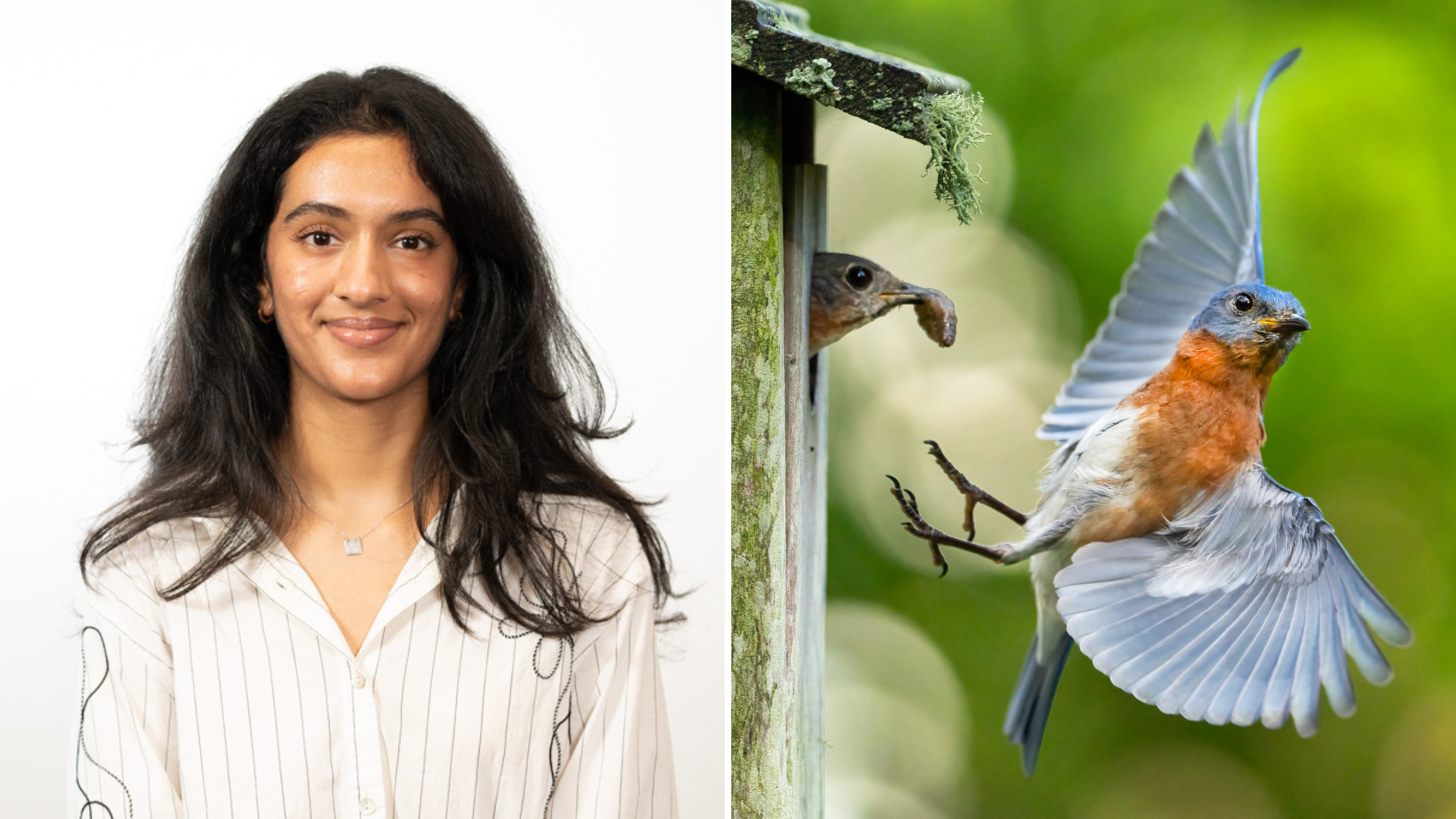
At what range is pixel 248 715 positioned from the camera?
33.3 inches

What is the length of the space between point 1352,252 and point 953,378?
46 centimetres

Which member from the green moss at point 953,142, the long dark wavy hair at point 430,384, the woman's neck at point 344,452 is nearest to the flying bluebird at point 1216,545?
the green moss at point 953,142

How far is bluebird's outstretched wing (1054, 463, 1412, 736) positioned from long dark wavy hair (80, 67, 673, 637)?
547mm

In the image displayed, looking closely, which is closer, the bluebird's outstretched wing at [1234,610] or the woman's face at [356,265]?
the woman's face at [356,265]

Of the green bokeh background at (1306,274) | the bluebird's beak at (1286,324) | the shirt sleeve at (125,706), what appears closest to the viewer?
the shirt sleeve at (125,706)

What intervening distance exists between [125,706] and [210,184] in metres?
0.47

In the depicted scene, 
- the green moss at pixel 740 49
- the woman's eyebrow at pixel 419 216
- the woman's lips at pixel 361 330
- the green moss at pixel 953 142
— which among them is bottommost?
the woman's lips at pixel 361 330

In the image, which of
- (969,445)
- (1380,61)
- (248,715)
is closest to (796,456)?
(969,445)

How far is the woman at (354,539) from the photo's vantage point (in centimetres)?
84

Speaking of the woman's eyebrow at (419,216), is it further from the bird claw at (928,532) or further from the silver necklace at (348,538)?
the bird claw at (928,532)

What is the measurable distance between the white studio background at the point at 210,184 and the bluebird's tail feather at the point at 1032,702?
363mm

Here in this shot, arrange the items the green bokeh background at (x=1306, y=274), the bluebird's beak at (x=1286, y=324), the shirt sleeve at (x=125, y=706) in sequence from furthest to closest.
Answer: the green bokeh background at (x=1306, y=274) < the bluebird's beak at (x=1286, y=324) < the shirt sleeve at (x=125, y=706)

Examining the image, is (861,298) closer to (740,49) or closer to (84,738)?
(740,49)

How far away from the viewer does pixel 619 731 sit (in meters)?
0.91
